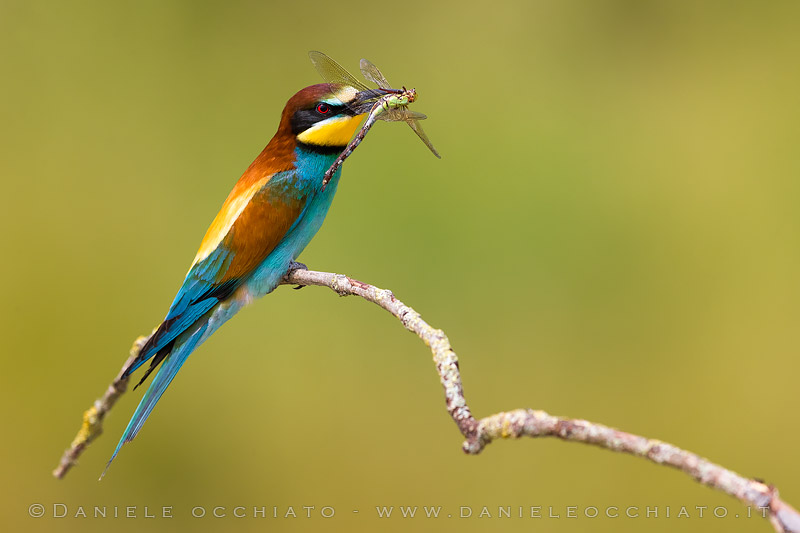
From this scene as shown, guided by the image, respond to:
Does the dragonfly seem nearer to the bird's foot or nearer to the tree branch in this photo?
the bird's foot

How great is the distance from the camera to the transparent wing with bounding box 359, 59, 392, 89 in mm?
1612

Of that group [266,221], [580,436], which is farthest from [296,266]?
[580,436]

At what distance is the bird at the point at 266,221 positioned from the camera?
161 centimetres

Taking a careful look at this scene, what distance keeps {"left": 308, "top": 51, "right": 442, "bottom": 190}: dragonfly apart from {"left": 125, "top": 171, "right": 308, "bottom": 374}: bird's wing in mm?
160

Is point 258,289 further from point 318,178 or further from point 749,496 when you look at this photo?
point 749,496

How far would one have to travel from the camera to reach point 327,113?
65.2 inches

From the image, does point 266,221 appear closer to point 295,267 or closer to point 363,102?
point 295,267

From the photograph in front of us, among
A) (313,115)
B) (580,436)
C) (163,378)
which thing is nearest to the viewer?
(580,436)

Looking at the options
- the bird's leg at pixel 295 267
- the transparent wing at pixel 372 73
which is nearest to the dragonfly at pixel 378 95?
the transparent wing at pixel 372 73

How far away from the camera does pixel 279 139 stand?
1752mm

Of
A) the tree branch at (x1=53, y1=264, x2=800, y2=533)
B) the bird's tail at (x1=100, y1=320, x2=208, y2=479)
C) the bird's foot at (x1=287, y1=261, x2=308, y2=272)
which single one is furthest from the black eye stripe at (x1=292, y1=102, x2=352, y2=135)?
the tree branch at (x1=53, y1=264, x2=800, y2=533)

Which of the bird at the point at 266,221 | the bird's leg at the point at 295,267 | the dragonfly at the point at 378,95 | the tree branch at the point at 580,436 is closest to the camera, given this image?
the tree branch at the point at 580,436

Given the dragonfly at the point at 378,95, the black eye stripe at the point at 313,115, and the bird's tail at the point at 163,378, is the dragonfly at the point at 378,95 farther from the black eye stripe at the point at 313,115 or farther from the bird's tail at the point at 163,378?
the bird's tail at the point at 163,378

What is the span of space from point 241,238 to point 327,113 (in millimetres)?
353
